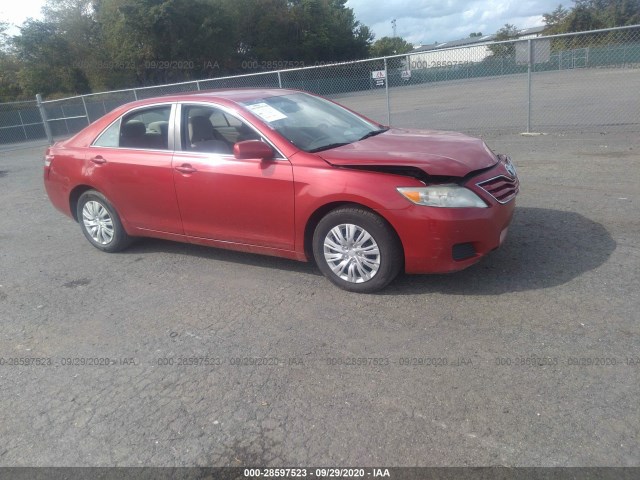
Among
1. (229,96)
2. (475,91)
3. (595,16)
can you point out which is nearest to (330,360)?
(229,96)

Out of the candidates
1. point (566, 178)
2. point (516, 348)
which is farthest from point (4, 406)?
point (566, 178)

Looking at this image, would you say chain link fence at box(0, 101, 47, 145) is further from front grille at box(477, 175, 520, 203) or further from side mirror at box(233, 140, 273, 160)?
front grille at box(477, 175, 520, 203)

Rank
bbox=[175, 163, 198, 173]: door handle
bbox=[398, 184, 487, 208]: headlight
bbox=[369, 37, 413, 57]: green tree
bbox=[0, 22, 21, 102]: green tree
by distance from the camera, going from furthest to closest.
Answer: bbox=[369, 37, 413, 57]: green tree
bbox=[0, 22, 21, 102]: green tree
bbox=[175, 163, 198, 173]: door handle
bbox=[398, 184, 487, 208]: headlight

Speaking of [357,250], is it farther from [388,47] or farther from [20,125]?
[388,47]

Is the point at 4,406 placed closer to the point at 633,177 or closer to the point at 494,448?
the point at 494,448

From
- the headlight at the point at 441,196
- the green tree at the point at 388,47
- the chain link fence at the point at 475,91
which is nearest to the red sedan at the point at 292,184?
the headlight at the point at 441,196

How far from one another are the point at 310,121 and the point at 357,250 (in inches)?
59.0

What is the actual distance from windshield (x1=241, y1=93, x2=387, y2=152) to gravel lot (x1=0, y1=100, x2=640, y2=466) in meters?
1.19

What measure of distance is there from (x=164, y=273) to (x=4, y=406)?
2086 millimetres

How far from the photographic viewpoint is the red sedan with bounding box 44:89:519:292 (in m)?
4.01

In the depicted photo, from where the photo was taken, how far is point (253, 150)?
14.5 ft

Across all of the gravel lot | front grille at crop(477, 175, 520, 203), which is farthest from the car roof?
front grille at crop(477, 175, 520, 203)

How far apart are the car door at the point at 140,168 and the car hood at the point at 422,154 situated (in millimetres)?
1660

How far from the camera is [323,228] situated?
4.34 m
